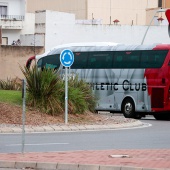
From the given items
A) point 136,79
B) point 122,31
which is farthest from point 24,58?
point 136,79

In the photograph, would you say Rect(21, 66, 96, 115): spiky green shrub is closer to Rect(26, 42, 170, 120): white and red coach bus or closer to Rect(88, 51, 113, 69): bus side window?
Rect(26, 42, 170, 120): white and red coach bus

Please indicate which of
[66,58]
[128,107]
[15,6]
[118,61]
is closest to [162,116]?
[128,107]

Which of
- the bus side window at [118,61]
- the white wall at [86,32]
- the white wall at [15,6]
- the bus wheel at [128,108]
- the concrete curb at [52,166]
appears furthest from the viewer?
the white wall at [15,6]

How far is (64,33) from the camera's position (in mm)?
63094

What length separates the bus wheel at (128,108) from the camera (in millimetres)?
40750

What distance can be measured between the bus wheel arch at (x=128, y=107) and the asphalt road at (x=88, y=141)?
36.8 feet

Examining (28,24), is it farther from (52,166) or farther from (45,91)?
(52,166)

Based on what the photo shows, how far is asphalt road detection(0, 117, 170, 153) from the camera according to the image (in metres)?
21.3

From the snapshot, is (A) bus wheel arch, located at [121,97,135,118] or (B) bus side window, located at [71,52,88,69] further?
(B) bus side window, located at [71,52,88,69]

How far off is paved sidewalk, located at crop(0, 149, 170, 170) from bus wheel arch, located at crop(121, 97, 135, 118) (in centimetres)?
2225

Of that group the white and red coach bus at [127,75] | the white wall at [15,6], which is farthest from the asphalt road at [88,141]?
the white wall at [15,6]

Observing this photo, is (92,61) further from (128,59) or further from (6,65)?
(6,65)

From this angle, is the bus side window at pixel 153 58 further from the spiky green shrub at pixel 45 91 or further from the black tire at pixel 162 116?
the spiky green shrub at pixel 45 91

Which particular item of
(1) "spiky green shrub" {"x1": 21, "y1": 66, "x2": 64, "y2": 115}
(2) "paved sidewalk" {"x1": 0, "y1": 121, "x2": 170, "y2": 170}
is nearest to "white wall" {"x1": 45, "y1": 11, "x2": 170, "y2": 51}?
(1) "spiky green shrub" {"x1": 21, "y1": 66, "x2": 64, "y2": 115}
